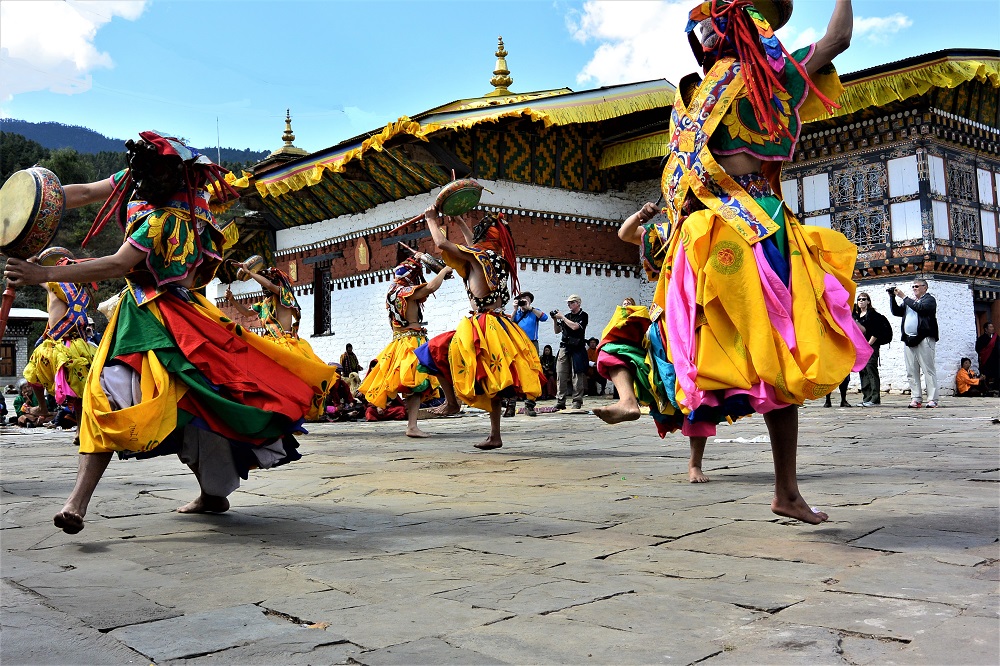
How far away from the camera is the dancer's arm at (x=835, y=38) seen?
3.49 metres

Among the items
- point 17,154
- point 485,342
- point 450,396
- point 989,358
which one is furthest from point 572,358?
point 17,154

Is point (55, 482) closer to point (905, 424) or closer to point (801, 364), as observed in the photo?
point (801, 364)

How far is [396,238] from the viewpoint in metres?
19.2

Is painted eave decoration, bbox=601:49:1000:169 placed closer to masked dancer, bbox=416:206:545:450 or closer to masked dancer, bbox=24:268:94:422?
masked dancer, bbox=416:206:545:450

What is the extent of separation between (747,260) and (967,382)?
47.4 feet

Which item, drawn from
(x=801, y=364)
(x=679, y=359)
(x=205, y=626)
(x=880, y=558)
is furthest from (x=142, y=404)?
(x=880, y=558)

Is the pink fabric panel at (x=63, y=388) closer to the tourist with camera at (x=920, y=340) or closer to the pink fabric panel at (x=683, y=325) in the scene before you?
the pink fabric panel at (x=683, y=325)

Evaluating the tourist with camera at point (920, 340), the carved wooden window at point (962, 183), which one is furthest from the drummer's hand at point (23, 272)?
the carved wooden window at point (962, 183)

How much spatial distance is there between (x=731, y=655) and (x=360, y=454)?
5866 mm

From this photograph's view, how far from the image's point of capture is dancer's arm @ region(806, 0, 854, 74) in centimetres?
349

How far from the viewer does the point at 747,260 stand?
343 centimetres

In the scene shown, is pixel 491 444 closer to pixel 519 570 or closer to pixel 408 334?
pixel 408 334

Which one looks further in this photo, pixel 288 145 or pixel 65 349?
pixel 288 145

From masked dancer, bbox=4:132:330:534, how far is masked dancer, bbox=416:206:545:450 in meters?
3.48
